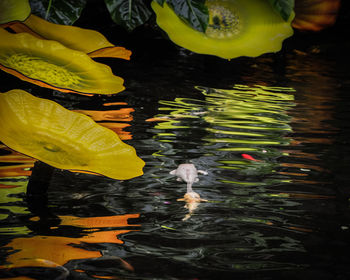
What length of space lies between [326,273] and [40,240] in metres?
0.23

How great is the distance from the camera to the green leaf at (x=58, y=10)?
624mm

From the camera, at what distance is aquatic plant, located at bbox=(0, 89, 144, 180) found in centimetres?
43

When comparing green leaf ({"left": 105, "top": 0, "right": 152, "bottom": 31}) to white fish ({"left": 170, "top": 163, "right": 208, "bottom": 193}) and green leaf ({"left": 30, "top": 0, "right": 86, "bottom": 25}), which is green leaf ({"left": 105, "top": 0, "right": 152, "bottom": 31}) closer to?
green leaf ({"left": 30, "top": 0, "right": 86, "bottom": 25})

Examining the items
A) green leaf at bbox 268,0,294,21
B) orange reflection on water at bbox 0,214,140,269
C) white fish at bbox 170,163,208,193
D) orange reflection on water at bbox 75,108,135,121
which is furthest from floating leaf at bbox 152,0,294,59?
orange reflection on water at bbox 0,214,140,269

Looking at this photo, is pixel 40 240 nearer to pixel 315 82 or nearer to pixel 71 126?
pixel 71 126

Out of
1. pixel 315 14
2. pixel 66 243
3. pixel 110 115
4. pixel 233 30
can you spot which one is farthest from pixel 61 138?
pixel 315 14

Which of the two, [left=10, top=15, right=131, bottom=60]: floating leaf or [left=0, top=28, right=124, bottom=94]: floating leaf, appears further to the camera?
[left=10, top=15, right=131, bottom=60]: floating leaf

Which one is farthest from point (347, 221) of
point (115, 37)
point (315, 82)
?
point (115, 37)

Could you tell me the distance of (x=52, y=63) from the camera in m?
0.58

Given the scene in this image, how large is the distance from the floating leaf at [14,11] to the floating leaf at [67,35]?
1.4 inches

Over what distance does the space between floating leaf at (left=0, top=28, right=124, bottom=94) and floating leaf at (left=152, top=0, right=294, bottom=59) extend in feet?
0.49

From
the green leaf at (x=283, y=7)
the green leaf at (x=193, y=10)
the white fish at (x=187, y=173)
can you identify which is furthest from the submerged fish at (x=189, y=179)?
the green leaf at (x=283, y=7)

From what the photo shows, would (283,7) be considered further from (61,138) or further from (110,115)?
(61,138)

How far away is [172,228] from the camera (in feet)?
1.34
